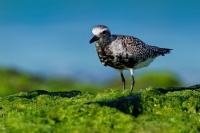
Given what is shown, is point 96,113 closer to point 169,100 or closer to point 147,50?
point 169,100

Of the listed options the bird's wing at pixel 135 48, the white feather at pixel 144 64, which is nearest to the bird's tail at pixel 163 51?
the white feather at pixel 144 64

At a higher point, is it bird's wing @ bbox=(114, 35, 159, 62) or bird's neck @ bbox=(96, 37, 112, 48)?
bird's neck @ bbox=(96, 37, 112, 48)

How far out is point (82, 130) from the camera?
45.4 ft

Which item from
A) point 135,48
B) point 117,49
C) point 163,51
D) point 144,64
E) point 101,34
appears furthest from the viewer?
point 163,51

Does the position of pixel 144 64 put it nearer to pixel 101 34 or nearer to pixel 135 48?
pixel 135 48

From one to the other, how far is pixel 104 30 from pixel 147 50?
84.4 inches

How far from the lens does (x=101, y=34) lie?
2205cm

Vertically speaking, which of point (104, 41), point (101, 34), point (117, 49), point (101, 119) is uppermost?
point (101, 34)

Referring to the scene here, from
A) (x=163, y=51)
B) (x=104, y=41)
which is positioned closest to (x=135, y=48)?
(x=104, y=41)

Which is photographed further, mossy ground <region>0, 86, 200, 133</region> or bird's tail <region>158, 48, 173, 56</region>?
bird's tail <region>158, 48, 173, 56</region>

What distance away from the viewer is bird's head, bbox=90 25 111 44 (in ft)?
72.3

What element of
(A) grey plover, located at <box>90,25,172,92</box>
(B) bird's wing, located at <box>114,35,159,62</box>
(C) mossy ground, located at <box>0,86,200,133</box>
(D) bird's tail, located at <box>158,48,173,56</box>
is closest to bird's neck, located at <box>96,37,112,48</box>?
(A) grey plover, located at <box>90,25,172,92</box>

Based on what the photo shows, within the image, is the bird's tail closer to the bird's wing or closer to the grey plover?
the bird's wing

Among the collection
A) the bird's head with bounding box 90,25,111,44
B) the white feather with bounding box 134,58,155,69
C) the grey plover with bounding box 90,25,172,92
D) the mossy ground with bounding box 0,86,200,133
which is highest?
the bird's head with bounding box 90,25,111,44
